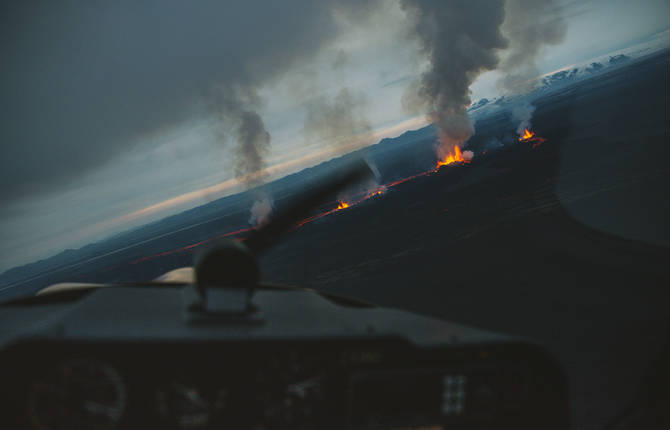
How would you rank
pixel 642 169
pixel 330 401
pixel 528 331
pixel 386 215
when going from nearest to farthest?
pixel 330 401 < pixel 528 331 < pixel 642 169 < pixel 386 215

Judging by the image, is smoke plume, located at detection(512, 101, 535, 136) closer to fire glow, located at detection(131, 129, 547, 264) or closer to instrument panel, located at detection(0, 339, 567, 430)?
fire glow, located at detection(131, 129, 547, 264)

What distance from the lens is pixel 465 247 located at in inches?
576

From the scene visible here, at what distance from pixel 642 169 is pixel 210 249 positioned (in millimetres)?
24617

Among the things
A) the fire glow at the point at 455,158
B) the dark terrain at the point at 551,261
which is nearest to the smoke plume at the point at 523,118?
the fire glow at the point at 455,158

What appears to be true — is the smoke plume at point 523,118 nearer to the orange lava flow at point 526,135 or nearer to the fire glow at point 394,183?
the orange lava flow at point 526,135

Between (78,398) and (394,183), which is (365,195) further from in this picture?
(78,398)

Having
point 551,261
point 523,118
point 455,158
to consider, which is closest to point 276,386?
point 551,261

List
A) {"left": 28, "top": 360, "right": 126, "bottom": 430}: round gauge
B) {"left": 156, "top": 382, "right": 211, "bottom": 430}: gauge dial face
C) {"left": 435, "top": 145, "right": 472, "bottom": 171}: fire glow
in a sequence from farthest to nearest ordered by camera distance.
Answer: {"left": 435, "top": 145, "right": 472, "bottom": 171}: fire glow → {"left": 156, "top": 382, "right": 211, "bottom": 430}: gauge dial face → {"left": 28, "top": 360, "right": 126, "bottom": 430}: round gauge

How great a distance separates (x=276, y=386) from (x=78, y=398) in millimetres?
1012

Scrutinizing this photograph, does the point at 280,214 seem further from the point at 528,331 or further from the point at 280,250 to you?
the point at 280,250

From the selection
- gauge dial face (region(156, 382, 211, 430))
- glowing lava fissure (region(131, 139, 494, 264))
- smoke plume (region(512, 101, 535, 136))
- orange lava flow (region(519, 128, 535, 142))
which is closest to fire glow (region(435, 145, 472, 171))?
glowing lava fissure (region(131, 139, 494, 264))

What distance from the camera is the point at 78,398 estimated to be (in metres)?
1.68

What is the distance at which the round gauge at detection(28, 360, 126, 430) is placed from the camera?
5.36ft

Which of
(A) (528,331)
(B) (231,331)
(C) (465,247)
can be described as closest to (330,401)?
(B) (231,331)
